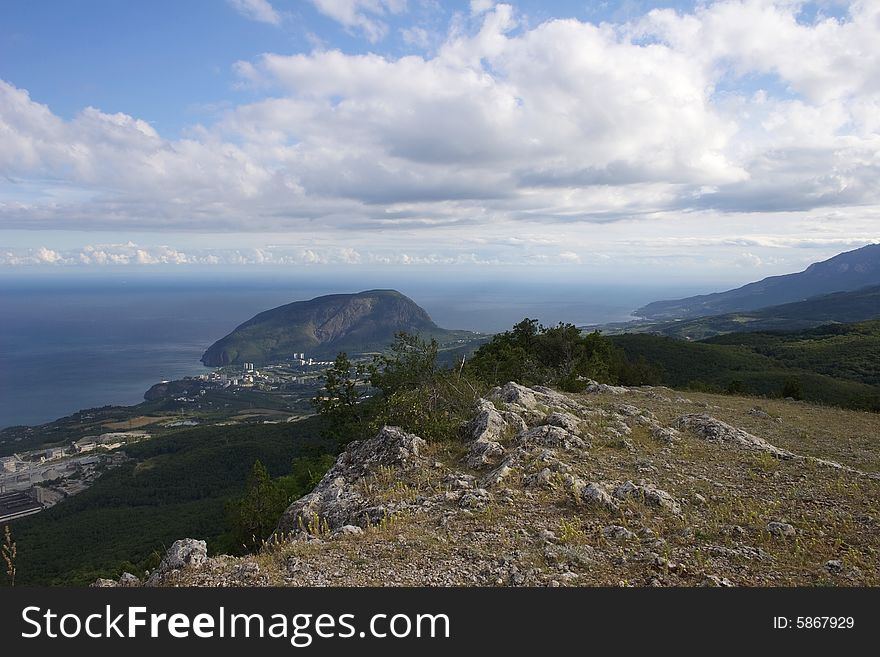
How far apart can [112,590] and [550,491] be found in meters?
7.73

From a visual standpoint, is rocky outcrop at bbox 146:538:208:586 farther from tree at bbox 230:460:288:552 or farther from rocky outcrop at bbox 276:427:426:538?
tree at bbox 230:460:288:552

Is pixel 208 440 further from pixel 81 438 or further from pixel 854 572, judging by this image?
pixel 854 572

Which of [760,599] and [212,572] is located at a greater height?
[760,599]

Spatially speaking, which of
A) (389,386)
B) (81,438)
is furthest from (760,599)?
(81,438)

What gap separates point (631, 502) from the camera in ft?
29.9

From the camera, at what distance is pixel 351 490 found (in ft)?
36.4

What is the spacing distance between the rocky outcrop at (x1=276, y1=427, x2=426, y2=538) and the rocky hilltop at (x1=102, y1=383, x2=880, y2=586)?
0.04m


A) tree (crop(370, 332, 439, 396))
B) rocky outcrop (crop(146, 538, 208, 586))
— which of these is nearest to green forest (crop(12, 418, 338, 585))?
tree (crop(370, 332, 439, 396))

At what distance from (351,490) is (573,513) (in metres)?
5.25

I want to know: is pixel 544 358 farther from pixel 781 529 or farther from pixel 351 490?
pixel 781 529

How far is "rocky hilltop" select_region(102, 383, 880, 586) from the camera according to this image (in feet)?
22.5

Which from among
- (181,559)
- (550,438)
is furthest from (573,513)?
(181,559)

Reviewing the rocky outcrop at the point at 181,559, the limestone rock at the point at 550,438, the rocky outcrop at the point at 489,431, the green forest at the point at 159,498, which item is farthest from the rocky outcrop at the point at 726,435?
the green forest at the point at 159,498

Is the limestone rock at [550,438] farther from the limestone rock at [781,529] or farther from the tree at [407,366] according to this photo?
the tree at [407,366]
